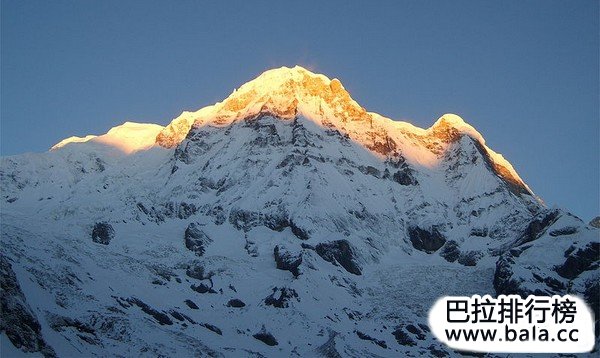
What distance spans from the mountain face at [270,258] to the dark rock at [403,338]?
30 cm

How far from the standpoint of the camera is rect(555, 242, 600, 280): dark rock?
141625mm

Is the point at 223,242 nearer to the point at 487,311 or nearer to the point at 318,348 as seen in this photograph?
the point at 318,348

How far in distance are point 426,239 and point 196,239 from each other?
50359mm

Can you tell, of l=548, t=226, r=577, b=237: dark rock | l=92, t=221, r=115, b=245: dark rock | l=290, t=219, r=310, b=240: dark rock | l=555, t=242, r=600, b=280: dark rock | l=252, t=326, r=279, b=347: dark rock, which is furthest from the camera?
l=290, t=219, r=310, b=240: dark rock

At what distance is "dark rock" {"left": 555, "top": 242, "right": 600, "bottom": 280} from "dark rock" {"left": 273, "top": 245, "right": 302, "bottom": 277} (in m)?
45.2

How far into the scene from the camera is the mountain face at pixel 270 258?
4065 inches

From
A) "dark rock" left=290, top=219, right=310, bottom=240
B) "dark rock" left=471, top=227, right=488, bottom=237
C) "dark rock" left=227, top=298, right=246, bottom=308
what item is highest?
"dark rock" left=471, top=227, right=488, bottom=237

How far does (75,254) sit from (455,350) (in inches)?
2346

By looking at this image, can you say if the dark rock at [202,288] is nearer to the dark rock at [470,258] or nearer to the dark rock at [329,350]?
the dark rock at [329,350]

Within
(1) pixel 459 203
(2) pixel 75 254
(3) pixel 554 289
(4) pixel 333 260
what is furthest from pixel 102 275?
(1) pixel 459 203

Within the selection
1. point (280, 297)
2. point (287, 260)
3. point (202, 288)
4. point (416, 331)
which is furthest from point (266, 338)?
point (287, 260)

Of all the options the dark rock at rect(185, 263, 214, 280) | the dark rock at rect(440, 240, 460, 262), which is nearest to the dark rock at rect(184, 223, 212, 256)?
the dark rock at rect(185, 263, 214, 280)

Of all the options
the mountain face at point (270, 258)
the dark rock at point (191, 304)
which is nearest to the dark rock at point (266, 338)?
the mountain face at point (270, 258)

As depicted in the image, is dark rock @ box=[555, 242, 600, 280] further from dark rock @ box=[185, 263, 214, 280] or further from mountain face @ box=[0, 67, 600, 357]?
dark rock @ box=[185, 263, 214, 280]
